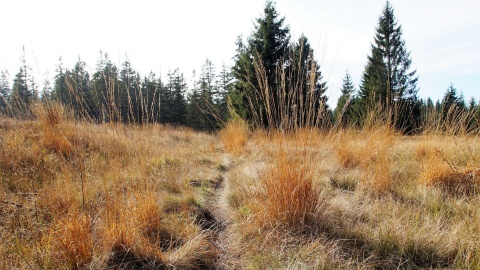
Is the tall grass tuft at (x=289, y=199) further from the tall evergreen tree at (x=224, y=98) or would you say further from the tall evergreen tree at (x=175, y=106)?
the tall evergreen tree at (x=175, y=106)

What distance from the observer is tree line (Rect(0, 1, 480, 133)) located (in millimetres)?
2160

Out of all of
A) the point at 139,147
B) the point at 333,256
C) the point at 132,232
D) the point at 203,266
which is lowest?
the point at 203,266

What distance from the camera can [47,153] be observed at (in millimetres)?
3584

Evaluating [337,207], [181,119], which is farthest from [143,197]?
A: [181,119]

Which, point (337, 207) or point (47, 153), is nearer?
point (337, 207)

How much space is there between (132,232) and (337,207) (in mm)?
1780

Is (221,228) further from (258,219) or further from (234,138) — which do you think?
(234,138)

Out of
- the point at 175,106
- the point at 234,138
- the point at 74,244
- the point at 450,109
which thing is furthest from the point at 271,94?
the point at 175,106

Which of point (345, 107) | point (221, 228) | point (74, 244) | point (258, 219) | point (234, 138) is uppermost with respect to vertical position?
point (345, 107)

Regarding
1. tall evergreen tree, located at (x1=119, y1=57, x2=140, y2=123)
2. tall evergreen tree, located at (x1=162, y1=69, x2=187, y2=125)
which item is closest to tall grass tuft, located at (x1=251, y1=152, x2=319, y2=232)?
tall evergreen tree, located at (x1=119, y1=57, x2=140, y2=123)

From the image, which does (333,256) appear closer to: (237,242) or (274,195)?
(274,195)

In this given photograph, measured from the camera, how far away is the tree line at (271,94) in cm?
216

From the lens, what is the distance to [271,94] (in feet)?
7.81

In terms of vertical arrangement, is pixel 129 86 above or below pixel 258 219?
above
